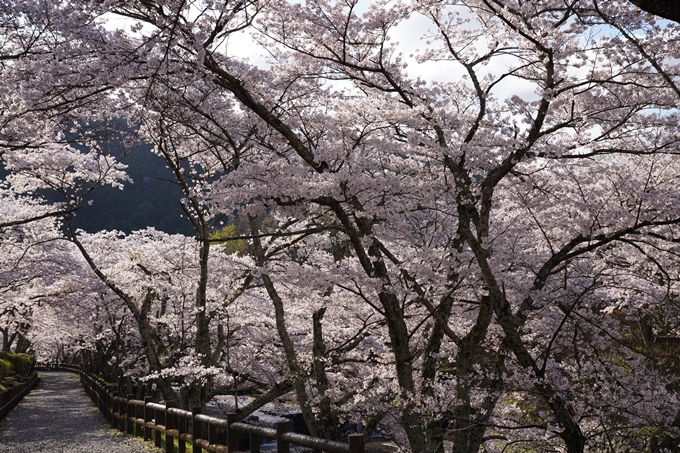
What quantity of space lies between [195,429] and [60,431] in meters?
7.67

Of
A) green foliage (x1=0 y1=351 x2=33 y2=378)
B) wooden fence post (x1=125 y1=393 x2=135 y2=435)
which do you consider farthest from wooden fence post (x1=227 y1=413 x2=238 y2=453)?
green foliage (x1=0 y1=351 x2=33 y2=378)

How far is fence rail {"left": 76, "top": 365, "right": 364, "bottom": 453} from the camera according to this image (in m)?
4.71

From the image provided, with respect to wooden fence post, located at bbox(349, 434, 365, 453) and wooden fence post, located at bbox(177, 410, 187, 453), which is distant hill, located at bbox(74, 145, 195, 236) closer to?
wooden fence post, located at bbox(177, 410, 187, 453)

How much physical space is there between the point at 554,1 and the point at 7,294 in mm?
20382

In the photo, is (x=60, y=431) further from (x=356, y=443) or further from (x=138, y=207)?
(x=138, y=207)

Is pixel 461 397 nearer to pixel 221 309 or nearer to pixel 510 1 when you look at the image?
pixel 510 1

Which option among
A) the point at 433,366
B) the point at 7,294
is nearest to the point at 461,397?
the point at 433,366

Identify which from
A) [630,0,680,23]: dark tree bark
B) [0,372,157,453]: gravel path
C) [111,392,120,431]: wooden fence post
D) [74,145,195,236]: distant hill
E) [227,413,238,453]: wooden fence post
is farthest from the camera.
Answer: [74,145,195,236]: distant hill

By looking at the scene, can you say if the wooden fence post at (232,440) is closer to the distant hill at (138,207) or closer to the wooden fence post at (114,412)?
the wooden fence post at (114,412)

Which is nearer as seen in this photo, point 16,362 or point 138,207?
point 16,362

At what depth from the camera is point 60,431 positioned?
13414 millimetres

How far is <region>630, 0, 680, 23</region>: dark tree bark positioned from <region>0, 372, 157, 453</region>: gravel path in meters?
9.66

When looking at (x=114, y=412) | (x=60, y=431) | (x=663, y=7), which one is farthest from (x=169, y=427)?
(x=663, y=7)

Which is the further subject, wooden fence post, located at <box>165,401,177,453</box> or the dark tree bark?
wooden fence post, located at <box>165,401,177,453</box>
